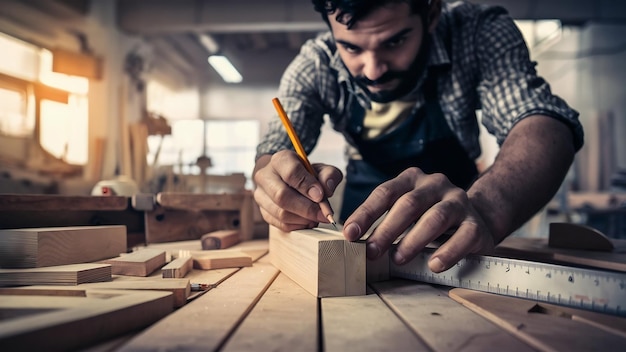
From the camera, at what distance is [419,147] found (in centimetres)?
192

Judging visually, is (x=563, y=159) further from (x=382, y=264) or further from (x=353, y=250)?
(x=353, y=250)

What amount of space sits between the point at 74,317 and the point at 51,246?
1.78ft

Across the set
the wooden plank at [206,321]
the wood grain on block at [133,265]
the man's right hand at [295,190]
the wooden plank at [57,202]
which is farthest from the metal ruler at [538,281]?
the wooden plank at [57,202]

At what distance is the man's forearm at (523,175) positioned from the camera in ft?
3.70

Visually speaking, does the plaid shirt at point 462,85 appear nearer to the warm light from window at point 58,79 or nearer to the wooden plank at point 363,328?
the wooden plank at point 363,328

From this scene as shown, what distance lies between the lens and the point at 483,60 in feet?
5.52

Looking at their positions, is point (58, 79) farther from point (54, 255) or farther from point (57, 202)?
point (54, 255)

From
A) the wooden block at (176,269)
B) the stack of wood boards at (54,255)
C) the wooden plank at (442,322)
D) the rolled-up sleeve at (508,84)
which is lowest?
the wooden plank at (442,322)

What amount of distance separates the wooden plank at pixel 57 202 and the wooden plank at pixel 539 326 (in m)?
1.18

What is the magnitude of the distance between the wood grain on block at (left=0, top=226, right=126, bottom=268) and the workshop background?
1.69m

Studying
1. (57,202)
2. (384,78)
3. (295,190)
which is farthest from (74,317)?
(384,78)

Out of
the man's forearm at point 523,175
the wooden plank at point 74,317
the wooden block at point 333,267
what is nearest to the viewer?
the wooden plank at point 74,317

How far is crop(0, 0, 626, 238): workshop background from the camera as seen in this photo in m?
4.38

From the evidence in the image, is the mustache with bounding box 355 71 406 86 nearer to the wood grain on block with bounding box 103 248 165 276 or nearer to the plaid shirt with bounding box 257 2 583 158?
the plaid shirt with bounding box 257 2 583 158
